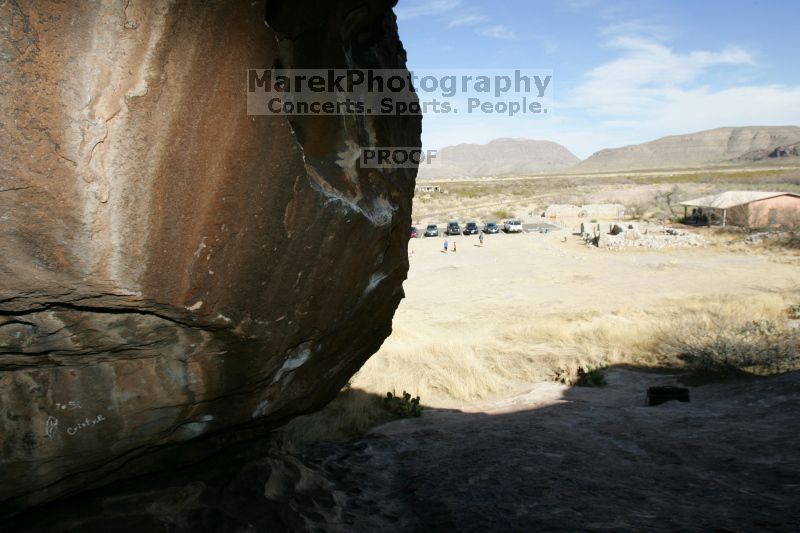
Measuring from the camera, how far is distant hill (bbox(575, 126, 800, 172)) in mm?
167375

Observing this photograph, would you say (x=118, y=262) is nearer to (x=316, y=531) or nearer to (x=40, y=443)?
(x=40, y=443)

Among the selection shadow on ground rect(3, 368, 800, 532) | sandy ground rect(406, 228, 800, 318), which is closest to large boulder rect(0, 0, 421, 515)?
shadow on ground rect(3, 368, 800, 532)

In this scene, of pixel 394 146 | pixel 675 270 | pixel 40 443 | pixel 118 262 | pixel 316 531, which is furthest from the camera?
pixel 675 270

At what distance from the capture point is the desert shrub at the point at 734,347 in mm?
10031

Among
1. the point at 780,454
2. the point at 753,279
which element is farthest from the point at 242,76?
the point at 753,279

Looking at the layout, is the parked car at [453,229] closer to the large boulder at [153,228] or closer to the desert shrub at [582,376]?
the desert shrub at [582,376]

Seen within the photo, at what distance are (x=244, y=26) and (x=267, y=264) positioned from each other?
117 centimetres

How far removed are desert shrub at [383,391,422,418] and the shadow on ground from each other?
0.55 meters

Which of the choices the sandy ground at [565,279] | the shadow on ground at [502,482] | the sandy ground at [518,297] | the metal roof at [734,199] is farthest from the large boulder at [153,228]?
the metal roof at [734,199]

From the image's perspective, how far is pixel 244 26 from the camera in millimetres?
2627

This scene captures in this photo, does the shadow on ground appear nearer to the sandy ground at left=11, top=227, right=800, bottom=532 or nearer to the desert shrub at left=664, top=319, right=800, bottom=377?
the sandy ground at left=11, top=227, right=800, bottom=532

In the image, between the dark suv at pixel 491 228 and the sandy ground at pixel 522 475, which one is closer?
the sandy ground at pixel 522 475

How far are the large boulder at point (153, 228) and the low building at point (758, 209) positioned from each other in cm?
3366

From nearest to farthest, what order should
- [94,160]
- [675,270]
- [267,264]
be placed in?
[94,160]
[267,264]
[675,270]
